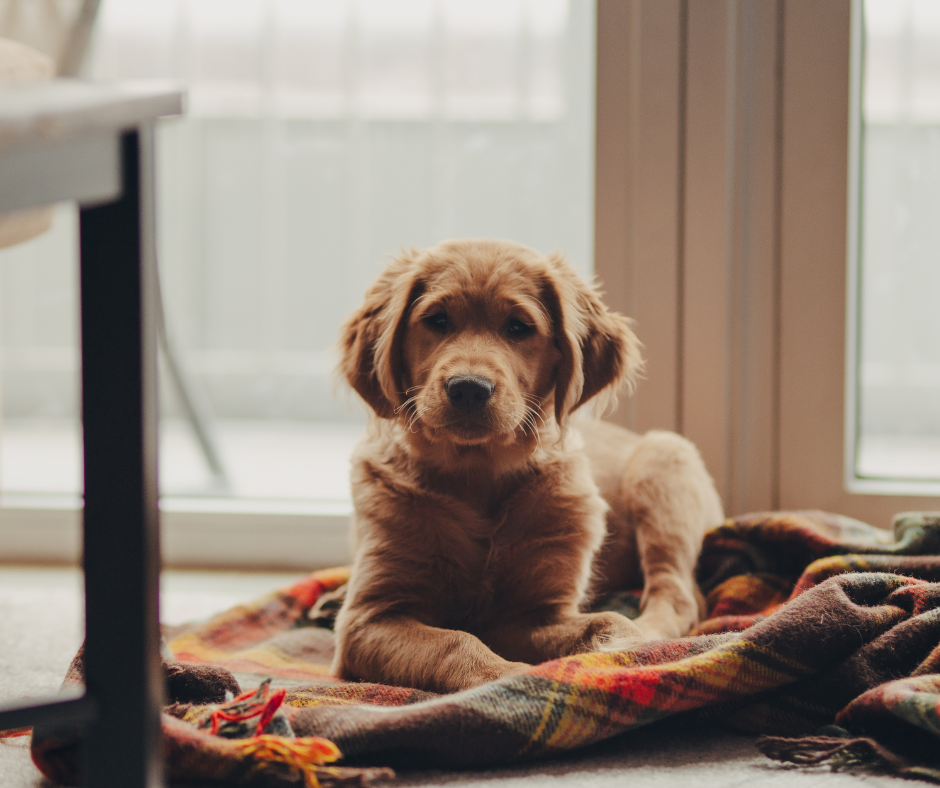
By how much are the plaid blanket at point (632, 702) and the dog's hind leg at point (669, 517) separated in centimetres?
22

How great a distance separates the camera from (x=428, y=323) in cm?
172

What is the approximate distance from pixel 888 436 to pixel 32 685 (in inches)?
85.4

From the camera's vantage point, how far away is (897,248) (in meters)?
2.40

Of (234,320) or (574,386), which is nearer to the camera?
(574,386)

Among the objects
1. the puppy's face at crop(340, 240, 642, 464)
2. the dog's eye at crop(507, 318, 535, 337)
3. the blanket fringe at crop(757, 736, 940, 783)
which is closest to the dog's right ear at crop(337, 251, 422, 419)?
the puppy's face at crop(340, 240, 642, 464)

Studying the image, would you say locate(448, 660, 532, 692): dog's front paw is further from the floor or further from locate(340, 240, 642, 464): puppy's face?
locate(340, 240, 642, 464): puppy's face

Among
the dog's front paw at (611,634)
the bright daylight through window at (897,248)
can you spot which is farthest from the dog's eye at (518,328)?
the bright daylight through window at (897,248)

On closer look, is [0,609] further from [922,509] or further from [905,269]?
[905,269]

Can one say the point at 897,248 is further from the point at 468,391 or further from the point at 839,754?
the point at 839,754

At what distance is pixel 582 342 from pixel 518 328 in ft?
0.56

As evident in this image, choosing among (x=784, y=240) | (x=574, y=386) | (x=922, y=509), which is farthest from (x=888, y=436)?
(x=574, y=386)

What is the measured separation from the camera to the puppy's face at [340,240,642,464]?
5.27 ft

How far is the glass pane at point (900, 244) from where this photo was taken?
2.31 m

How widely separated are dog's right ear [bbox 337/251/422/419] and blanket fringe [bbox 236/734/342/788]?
2.50 feet
